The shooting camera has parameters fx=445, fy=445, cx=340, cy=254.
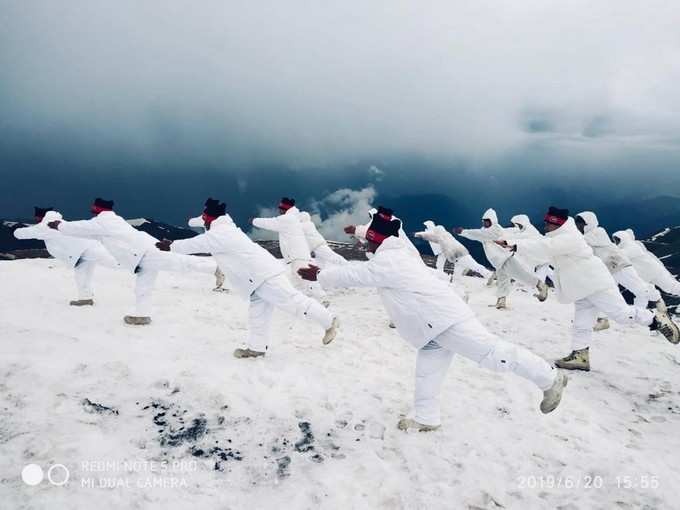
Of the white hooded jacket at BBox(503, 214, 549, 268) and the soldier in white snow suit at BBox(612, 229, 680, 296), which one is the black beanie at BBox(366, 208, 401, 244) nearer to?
the white hooded jacket at BBox(503, 214, 549, 268)

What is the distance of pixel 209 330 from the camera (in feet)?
26.0

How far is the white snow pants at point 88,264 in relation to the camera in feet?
29.2

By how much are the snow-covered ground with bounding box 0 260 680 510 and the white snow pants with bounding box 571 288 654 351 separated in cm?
62

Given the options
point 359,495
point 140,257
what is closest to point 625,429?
point 359,495

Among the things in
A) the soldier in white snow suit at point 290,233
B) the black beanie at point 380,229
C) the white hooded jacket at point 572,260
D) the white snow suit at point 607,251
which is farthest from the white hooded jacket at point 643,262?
the black beanie at point 380,229

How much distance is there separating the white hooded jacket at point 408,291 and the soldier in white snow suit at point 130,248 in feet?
14.5

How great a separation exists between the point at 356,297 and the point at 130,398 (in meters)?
7.95

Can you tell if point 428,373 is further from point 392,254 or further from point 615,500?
point 615,500

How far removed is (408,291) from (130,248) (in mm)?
5335

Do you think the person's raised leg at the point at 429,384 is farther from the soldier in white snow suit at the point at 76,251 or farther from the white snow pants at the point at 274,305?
the soldier in white snow suit at the point at 76,251

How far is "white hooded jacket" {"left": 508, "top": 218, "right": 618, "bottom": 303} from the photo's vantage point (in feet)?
22.7

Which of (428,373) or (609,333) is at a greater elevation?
(428,373)

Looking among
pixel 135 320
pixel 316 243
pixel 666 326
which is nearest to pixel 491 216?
pixel 316 243

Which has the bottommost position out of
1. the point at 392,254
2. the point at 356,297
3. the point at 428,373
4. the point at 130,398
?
the point at 356,297
